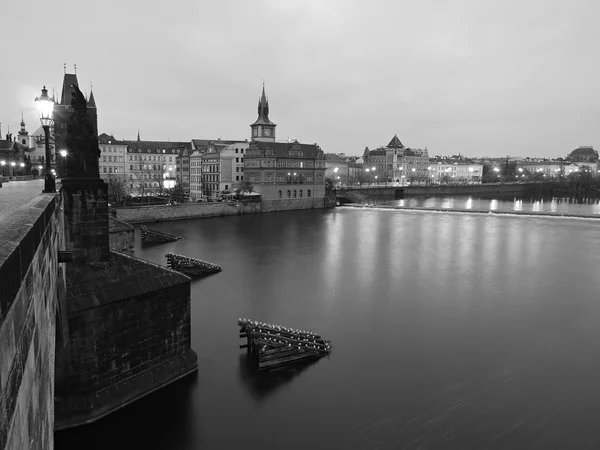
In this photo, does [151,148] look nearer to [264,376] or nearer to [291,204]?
[291,204]

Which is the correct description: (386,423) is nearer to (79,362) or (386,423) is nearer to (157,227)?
(79,362)

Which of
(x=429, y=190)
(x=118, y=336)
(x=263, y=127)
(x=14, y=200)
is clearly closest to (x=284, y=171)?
(x=263, y=127)

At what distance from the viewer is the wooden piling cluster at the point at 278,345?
48.7 feet

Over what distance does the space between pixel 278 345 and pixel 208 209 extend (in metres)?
43.6

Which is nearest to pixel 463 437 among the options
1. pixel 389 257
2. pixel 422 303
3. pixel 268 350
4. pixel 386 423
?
pixel 386 423

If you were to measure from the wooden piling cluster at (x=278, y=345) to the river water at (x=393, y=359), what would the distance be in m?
0.44

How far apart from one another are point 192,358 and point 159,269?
3.01m

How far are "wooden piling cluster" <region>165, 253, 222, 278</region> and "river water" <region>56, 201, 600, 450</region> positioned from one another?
924 millimetres

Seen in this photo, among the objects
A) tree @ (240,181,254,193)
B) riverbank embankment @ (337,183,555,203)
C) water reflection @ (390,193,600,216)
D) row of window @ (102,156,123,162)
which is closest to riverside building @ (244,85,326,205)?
tree @ (240,181,254,193)

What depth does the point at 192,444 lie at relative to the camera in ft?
36.5

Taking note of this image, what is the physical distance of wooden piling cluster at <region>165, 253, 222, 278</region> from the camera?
27094 millimetres

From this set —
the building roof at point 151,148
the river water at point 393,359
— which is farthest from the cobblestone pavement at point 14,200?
the building roof at point 151,148

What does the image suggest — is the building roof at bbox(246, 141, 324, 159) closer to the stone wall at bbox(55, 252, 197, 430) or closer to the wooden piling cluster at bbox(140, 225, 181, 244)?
the wooden piling cluster at bbox(140, 225, 181, 244)

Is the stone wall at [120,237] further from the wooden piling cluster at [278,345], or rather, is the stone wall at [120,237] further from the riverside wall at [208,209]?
the riverside wall at [208,209]
